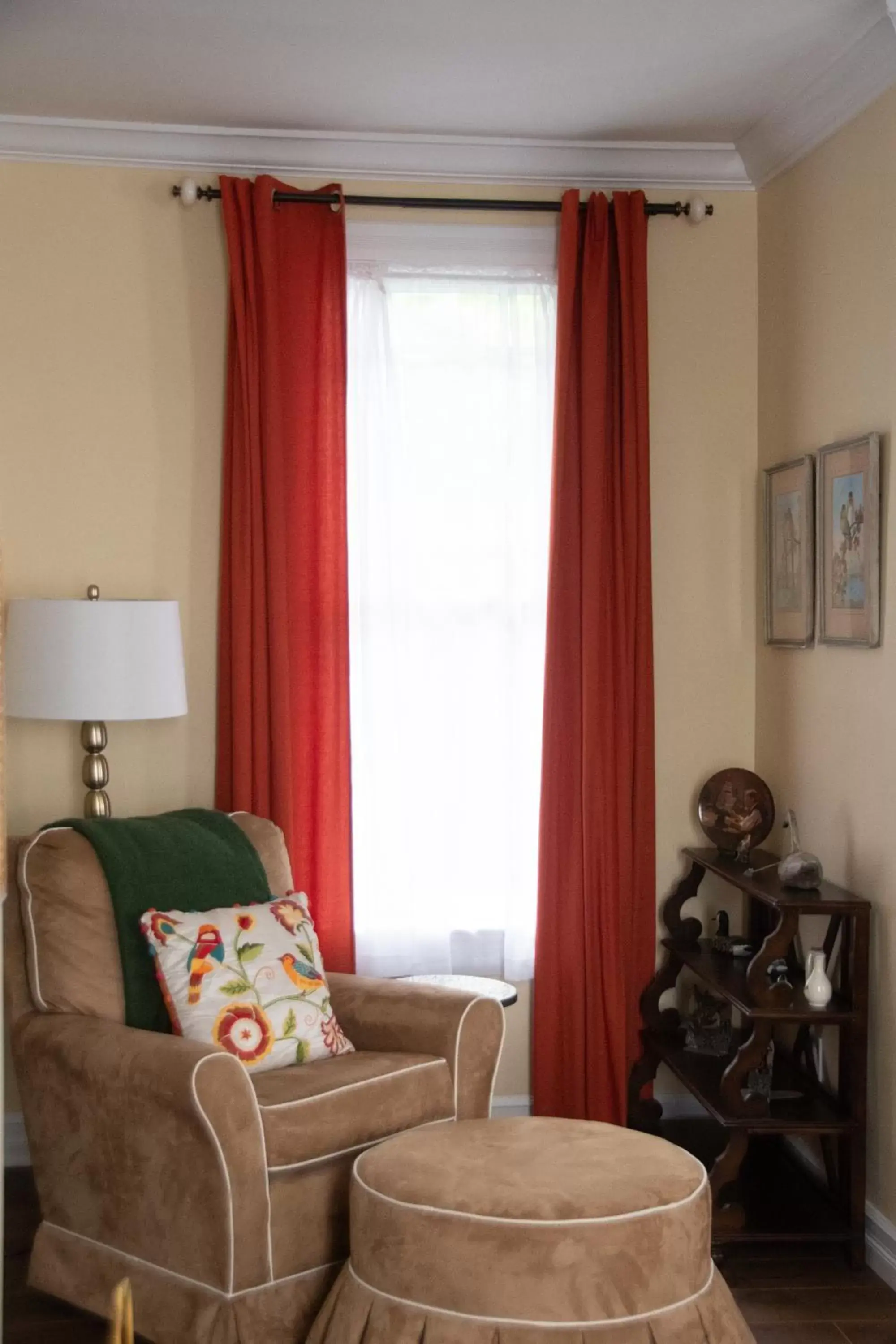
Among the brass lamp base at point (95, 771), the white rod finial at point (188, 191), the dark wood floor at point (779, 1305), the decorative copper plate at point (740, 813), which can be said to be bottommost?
the dark wood floor at point (779, 1305)

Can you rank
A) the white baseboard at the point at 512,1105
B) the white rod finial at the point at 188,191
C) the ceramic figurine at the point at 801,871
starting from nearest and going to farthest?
the ceramic figurine at the point at 801,871 → the white rod finial at the point at 188,191 → the white baseboard at the point at 512,1105

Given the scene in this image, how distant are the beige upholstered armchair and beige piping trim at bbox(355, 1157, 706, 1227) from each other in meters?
0.33

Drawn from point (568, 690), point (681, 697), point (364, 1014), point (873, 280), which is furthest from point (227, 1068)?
point (873, 280)

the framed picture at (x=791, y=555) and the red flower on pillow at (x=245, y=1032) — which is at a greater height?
the framed picture at (x=791, y=555)

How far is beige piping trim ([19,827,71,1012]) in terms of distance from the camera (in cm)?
298

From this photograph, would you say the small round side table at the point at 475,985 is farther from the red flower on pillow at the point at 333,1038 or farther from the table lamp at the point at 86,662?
the table lamp at the point at 86,662

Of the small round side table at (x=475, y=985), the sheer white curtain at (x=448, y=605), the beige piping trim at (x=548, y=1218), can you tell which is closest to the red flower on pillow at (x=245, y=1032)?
the small round side table at (x=475, y=985)

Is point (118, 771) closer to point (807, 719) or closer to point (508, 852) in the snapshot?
point (508, 852)

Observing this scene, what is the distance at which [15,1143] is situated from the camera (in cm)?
377

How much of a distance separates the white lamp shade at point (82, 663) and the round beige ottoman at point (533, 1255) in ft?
4.36

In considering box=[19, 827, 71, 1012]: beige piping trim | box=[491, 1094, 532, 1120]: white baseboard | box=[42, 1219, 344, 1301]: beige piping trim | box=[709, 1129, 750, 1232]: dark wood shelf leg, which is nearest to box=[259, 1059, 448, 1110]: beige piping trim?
box=[42, 1219, 344, 1301]: beige piping trim

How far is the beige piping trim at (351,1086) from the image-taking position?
2695 mm

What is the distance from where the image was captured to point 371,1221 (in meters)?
2.44

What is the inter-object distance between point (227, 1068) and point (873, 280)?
226cm
